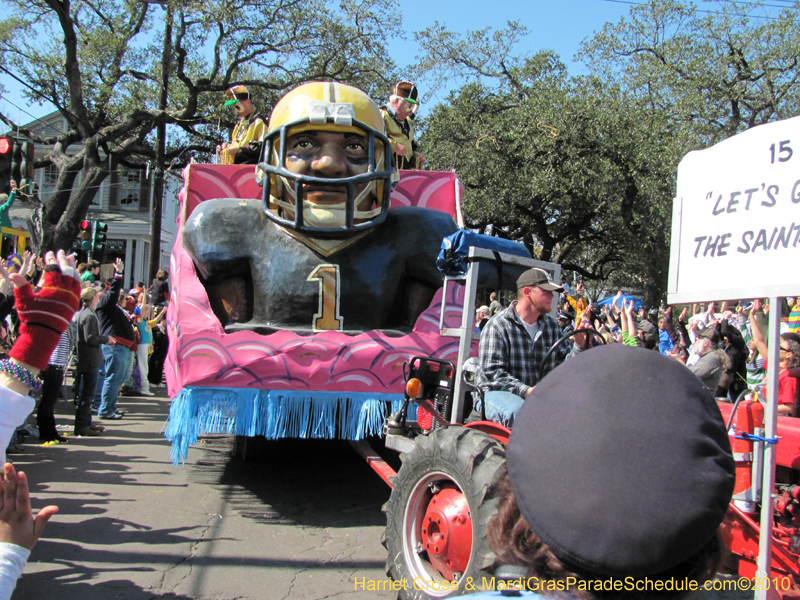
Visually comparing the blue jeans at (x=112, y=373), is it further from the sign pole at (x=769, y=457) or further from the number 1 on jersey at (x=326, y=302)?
the sign pole at (x=769, y=457)

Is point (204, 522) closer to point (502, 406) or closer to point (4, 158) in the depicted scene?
point (502, 406)

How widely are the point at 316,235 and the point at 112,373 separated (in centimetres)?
416

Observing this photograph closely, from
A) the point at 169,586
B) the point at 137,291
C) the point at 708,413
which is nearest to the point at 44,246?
the point at 137,291

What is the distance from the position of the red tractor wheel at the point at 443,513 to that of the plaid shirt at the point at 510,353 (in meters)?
0.47

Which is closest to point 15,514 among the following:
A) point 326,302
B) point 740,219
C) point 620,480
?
point 620,480

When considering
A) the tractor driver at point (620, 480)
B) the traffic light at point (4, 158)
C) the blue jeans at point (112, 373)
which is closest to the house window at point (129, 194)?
the traffic light at point (4, 158)

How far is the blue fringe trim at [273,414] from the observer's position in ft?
12.6

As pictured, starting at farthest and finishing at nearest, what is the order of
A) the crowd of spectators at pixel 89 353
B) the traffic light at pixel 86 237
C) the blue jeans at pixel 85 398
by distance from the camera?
the traffic light at pixel 86 237 < the blue jeans at pixel 85 398 < the crowd of spectators at pixel 89 353

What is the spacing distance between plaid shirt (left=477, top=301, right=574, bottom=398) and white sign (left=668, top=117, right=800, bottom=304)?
0.75 m

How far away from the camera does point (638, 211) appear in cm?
1814

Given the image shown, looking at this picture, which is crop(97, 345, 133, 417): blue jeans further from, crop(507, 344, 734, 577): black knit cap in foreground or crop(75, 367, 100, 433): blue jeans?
crop(507, 344, 734, 577): black knit cap in foreground

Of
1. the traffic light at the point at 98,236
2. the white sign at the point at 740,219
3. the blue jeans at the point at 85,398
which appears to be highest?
the traffic light at the point at 98,236

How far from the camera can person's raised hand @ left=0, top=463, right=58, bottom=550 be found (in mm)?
1352

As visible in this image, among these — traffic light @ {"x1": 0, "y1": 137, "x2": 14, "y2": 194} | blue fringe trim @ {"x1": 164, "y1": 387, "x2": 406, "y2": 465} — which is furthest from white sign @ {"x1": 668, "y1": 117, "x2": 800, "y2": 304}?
traffic light @ {"x1": 0, "y1": 137, "x2": 14, "y2": 194}
